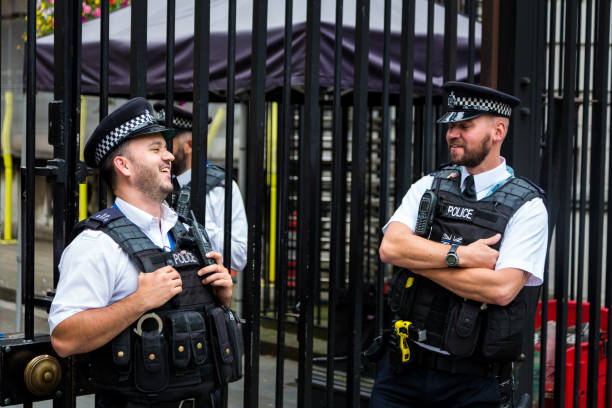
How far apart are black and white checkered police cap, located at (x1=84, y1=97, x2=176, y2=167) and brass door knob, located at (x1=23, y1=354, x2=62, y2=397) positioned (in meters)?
0.69

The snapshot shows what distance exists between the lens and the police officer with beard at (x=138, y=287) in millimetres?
2395

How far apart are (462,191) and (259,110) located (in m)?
1.04

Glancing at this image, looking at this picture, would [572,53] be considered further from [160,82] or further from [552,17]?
[160,82]

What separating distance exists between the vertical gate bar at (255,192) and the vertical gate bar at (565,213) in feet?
6.89

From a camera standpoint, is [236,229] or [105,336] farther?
[236,229]

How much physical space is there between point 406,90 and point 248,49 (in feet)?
6.00

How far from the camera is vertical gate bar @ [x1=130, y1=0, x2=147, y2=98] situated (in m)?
2.82

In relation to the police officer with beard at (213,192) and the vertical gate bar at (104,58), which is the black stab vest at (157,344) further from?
the police officer with beard at (213,192)

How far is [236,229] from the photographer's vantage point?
4461 mm

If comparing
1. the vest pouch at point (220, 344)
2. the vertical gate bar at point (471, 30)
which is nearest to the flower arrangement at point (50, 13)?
the vertical gate bar at point (471, 30)

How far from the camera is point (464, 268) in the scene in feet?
10.9

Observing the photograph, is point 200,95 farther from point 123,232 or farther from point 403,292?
point 403,292

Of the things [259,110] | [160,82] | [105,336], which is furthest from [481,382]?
[160,82]

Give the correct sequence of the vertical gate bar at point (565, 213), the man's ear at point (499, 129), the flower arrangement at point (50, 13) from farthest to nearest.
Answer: the flower arrangement at point (50, 13)
the vertical gate bar at point (565, 213)
the man's ear at point (499, 129)
